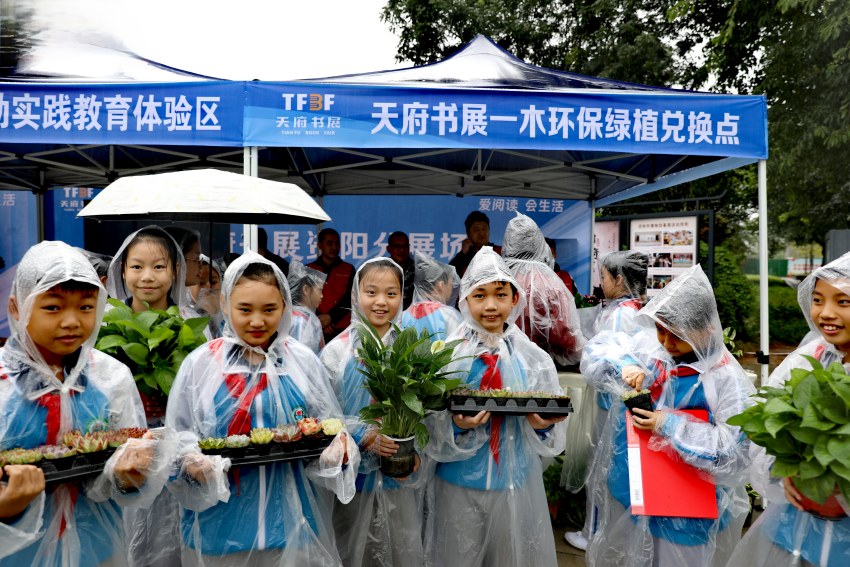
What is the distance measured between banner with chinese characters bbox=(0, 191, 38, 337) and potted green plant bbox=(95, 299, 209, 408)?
6780 millimetres

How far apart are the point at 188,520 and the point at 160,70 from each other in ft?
16.8

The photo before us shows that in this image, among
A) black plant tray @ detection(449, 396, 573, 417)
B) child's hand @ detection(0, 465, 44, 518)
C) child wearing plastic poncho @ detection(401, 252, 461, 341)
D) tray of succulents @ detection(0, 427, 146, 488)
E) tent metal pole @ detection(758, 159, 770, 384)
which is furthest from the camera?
tent metal pole @ detection(758, 159, 770, 384)

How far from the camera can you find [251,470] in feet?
7.22

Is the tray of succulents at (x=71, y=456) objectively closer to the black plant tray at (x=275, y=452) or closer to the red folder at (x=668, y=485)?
the black plant tray at (x=275, y=452)

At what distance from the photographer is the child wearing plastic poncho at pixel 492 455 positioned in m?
2.71

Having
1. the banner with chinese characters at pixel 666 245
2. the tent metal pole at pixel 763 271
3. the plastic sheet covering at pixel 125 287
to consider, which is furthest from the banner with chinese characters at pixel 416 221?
the plastic sheet covering at pixel 125 287

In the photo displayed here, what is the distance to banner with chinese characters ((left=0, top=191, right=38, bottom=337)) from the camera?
8062 millimetres

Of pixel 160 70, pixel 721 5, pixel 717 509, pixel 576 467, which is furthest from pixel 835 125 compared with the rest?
pixel 160 70

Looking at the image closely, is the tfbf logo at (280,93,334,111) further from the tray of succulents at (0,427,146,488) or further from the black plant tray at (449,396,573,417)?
the tray of succulents at (0,427,146,488)

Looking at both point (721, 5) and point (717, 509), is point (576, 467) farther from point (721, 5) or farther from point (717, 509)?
point (721, 5)

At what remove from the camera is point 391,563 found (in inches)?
115

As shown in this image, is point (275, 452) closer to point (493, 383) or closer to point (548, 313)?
point (493, 383)

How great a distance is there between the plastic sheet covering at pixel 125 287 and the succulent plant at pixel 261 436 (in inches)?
54.5

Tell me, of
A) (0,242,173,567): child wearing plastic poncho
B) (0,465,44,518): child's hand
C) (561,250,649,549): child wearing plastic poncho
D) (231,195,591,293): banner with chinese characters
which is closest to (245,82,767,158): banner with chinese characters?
(561,250,649,549): child wearing plastic poncho
